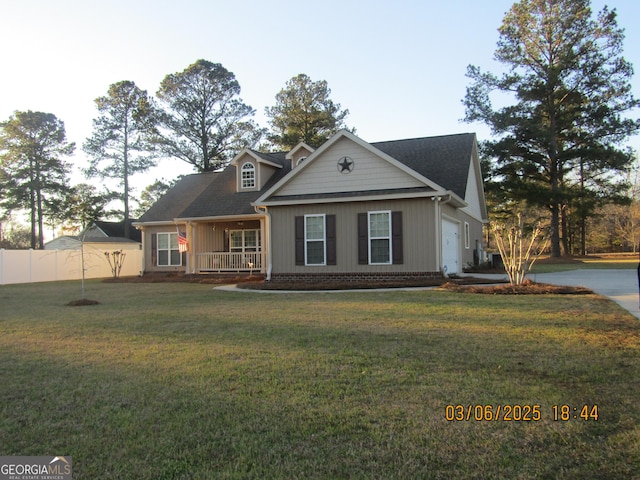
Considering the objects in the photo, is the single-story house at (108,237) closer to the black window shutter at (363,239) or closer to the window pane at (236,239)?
the window pane at (236,239)

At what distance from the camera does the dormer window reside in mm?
20297

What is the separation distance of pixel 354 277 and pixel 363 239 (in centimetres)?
120

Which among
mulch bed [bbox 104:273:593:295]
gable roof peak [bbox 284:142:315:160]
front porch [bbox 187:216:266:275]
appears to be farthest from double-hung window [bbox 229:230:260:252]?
gable roof peak [bbox 284:142:315:160]

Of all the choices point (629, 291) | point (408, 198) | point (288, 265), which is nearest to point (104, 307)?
point (288, 265)

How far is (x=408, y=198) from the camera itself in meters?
14.3

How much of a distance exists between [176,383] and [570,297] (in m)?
8.44

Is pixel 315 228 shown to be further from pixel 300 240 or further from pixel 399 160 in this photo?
pixel 399 160

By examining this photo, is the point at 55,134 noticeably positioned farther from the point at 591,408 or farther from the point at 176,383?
the point at 591,408

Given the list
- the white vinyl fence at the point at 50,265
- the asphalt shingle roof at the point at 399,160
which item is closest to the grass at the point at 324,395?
the asphalt shingle roof at the point at 399,160

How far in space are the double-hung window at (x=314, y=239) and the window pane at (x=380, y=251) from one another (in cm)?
162

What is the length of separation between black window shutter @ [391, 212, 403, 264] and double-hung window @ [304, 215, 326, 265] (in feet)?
7.43

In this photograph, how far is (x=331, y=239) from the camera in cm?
1528
